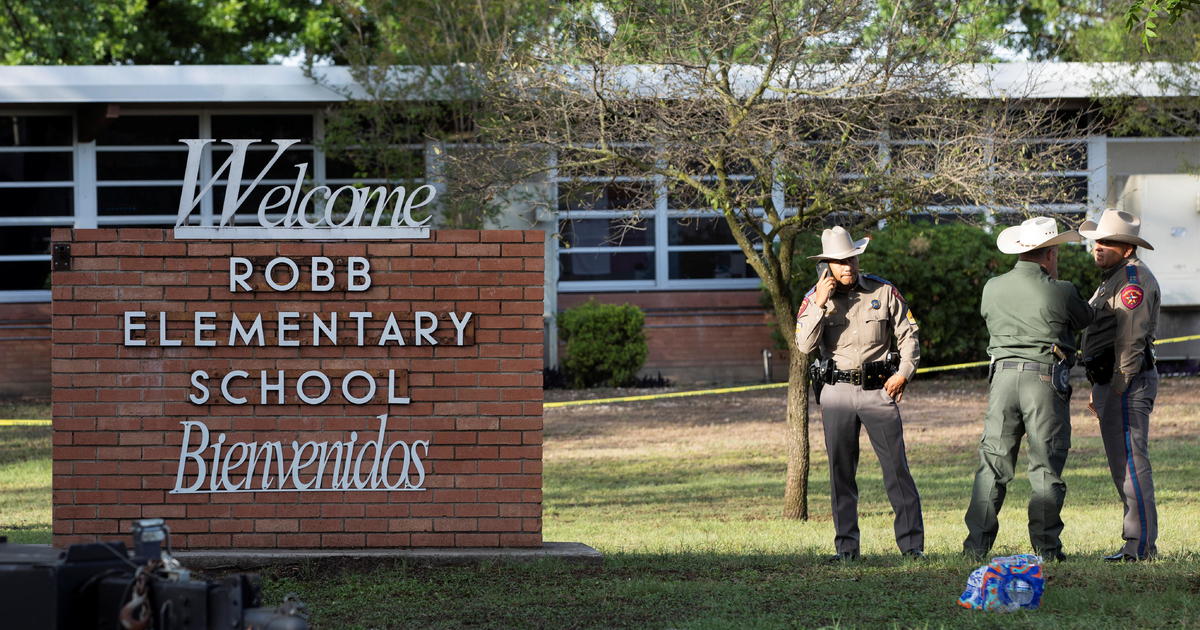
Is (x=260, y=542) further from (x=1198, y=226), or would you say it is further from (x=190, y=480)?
(x=1198, y=226)

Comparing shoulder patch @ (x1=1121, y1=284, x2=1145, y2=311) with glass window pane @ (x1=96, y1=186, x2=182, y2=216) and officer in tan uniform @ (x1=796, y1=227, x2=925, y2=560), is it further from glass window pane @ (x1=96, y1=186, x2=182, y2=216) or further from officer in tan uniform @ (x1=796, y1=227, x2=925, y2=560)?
glass window pane @ (x1=96, y1=186, x2=182, y2=216)

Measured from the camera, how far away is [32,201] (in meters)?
20.8

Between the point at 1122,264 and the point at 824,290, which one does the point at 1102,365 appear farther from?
the point at 824,290

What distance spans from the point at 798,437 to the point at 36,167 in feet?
48.8

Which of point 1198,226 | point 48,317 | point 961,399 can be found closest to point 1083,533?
point 961,399

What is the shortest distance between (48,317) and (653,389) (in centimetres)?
897

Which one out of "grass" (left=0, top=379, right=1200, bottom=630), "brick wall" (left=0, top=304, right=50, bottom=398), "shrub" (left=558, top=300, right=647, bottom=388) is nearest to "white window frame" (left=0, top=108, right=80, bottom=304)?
"brick wall" (left=0, top=304, right=50, bottom=398)

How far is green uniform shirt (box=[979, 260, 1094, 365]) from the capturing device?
291 inches

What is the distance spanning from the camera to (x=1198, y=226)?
21.6m

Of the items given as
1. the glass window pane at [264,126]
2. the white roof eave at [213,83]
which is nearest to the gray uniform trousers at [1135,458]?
the white roof eave at [213,83]

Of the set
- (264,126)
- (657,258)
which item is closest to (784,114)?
(657,258)

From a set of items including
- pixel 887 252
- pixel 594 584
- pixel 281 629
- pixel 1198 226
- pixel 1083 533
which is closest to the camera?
pixel 281 629

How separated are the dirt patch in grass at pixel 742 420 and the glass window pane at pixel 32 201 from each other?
26.8 feet

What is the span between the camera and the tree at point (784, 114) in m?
9.31
